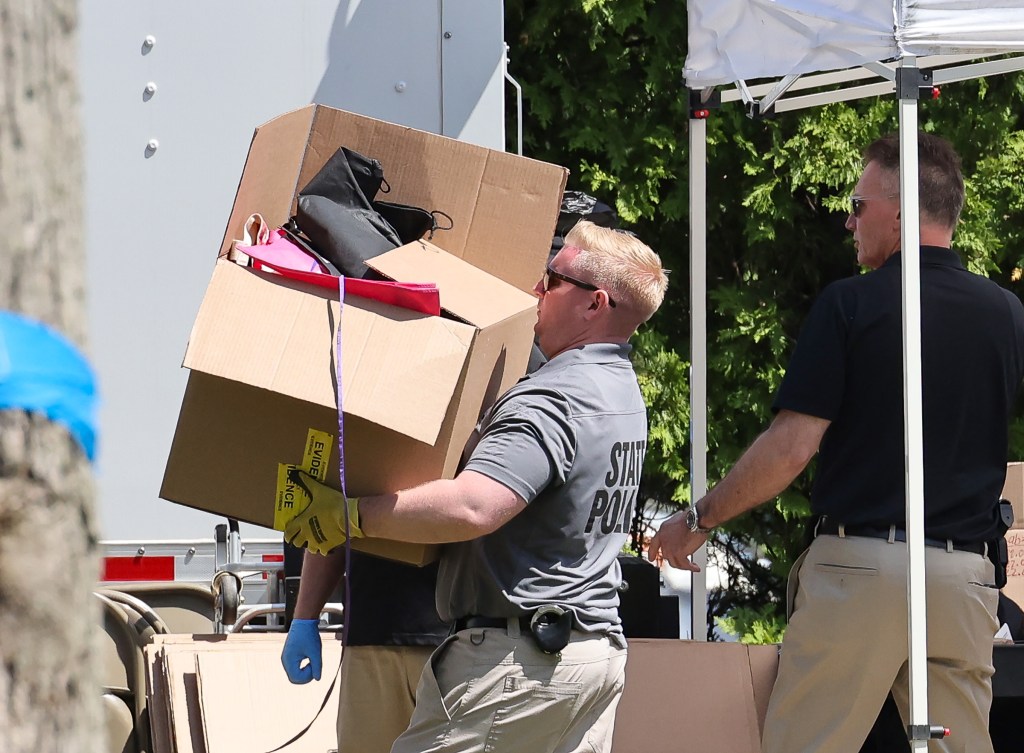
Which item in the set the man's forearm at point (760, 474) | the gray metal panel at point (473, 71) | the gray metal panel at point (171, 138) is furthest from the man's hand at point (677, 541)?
the gray metal panel at point (473, 71)

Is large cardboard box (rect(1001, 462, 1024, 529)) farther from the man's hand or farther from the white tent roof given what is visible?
the white tent roof

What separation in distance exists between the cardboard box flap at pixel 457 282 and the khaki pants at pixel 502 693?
0.57 m

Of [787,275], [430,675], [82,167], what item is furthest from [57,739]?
[787,275]

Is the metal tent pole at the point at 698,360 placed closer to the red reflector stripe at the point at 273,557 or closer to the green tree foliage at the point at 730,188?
the red reflector stripe at the point at 273,557

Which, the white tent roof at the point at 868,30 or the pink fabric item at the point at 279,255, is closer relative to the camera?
the pink fabric item at the point at 279,255

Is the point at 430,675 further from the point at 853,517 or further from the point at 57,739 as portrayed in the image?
the point at 57,739

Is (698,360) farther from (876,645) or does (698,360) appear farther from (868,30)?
(868,30)

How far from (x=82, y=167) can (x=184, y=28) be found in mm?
3105

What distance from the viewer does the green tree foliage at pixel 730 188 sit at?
5699mm

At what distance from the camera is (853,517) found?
2.88 meters

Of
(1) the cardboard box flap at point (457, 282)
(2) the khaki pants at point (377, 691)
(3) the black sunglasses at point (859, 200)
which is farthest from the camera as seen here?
(3) the black sunglasses at point (859, 200)

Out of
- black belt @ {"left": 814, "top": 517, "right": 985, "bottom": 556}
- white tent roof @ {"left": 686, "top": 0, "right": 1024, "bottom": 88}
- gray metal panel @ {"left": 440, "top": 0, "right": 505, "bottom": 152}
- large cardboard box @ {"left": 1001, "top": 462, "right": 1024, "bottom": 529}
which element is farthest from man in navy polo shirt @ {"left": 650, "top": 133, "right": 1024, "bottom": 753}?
gray metal panel @ {"left": 440, "top": 0, "right": 505, "bottom": 152}

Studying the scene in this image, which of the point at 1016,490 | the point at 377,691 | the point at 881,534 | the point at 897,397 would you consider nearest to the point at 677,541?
the point at 881,534

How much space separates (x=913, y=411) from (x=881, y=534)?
0.32 meters
